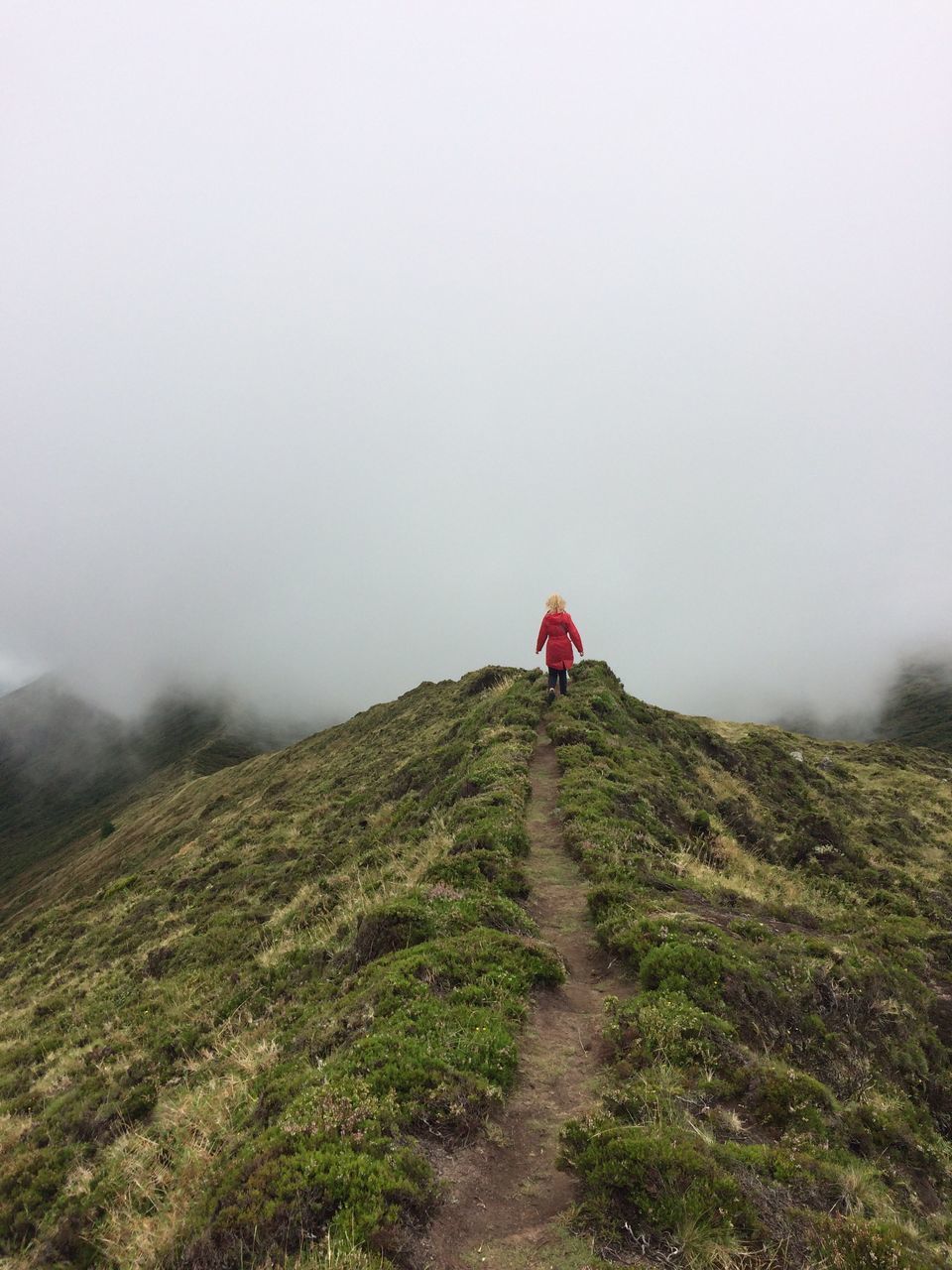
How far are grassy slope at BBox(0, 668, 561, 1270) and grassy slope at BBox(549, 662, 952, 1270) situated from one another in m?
1.89

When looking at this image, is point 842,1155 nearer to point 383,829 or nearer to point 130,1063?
point 130,1063

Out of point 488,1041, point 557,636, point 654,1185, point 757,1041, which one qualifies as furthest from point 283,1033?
point 557,636

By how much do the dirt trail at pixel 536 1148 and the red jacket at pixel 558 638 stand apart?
15.0 meters

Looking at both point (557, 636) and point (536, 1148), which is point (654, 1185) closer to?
point (536, 1148)

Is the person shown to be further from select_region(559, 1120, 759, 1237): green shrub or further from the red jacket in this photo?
select_region(559, 1120, 759, 1237): green shrub

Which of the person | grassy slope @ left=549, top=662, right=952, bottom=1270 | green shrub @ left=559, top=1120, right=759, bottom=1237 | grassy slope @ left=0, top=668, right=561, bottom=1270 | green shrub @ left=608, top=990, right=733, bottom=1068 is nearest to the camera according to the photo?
green shrub @ left=559, top=1120, right=759, bottom=1237

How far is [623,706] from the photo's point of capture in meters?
32.6

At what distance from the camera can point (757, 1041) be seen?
399 inches

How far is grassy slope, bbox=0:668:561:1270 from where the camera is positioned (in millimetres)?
6848

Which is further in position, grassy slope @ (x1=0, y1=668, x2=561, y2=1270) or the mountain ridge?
grassy slope @ (x1=0, y1=668, x2=561, y2=1270)

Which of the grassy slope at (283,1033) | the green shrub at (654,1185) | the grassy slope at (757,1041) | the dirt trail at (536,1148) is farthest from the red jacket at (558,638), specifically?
the green shrub at (654,1185)

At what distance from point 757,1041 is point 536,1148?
14.2 ft

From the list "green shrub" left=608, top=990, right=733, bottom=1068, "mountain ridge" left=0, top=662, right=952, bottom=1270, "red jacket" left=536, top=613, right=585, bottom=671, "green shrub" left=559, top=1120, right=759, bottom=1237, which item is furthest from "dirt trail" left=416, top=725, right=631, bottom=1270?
"red jacket" left=536, top=613, right=585, bottom=671

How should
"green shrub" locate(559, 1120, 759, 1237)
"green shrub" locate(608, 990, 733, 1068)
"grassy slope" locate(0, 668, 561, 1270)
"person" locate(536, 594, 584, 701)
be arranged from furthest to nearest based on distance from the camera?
"person" locate(536, 594, 584, 701)
"green shrub" locate(608, 990, 733, 1068)
"grassy slope" locate(0, 668, 561, 1270)
"green shrub" locate(559, 1120, 759, 1237)
